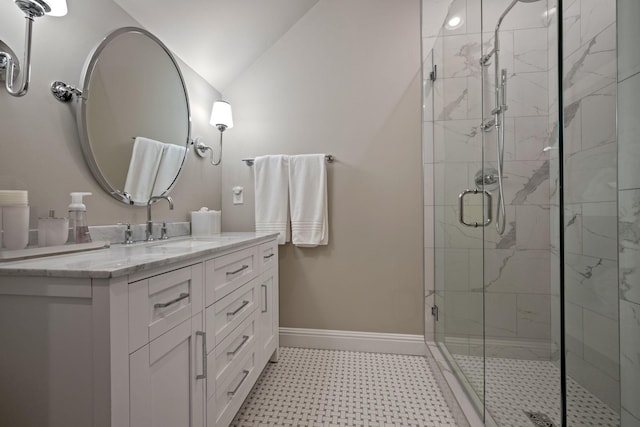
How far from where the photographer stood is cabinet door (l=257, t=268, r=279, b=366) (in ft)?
4.91

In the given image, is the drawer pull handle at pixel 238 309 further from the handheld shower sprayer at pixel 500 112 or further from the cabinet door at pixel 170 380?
the handheld shower sprayer at pixel 500 112

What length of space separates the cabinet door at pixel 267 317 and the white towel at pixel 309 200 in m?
0.33

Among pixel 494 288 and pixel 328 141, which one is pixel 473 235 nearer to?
pixel 494 288

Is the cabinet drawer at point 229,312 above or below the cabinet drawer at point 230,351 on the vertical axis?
above

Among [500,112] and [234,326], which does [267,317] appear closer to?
[234,326]

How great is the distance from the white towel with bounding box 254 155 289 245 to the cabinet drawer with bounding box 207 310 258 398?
670 mm

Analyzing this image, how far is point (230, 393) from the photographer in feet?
3.70

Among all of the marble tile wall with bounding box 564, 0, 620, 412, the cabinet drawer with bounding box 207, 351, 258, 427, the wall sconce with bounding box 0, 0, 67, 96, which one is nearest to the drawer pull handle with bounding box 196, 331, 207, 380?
the cabinet drawer with bounding box 207, 351, 258, 427

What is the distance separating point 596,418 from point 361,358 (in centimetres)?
114

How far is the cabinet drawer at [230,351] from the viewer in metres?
0.99

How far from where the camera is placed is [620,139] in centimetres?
94

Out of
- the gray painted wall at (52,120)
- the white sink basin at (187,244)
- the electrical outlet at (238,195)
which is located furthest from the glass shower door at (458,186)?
the gray painted wall at (52,120)

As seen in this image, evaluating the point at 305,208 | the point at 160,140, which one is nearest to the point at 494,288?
the point at 305,208

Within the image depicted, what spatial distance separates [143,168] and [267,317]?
3.33ft
